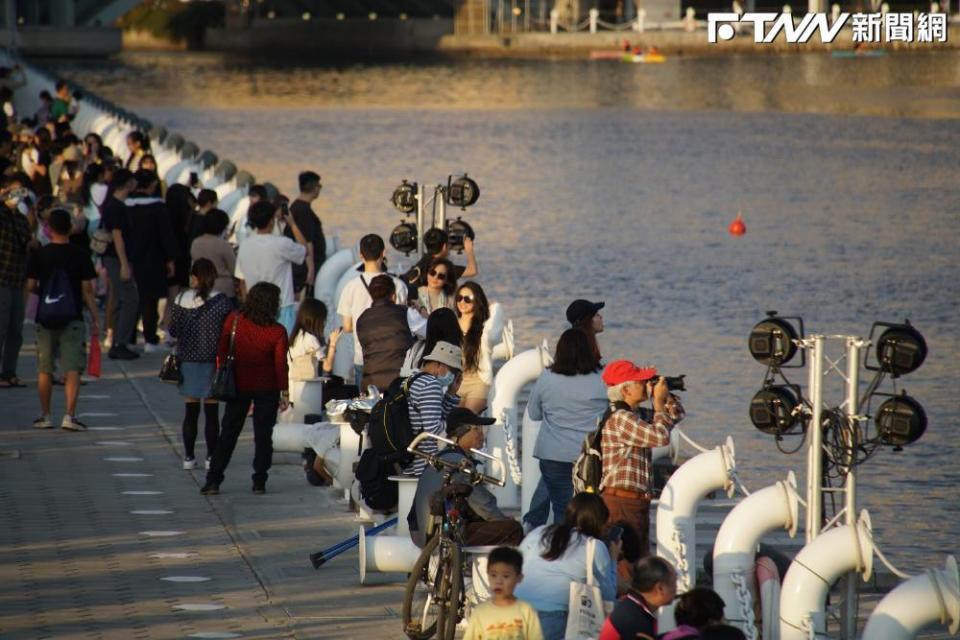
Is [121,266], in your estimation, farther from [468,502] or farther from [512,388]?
[468,502]

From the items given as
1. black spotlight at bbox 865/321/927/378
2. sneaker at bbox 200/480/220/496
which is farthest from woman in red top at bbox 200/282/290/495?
black spotlight at bbox 865/321/927/378

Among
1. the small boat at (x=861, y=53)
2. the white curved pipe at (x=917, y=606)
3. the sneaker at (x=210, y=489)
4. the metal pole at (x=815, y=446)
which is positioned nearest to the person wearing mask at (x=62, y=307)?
the sneaker at (x=210, y=489)

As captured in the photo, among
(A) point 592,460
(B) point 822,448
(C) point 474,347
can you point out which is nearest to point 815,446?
(B) point 822,448

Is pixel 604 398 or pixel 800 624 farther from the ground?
Answer: pixel 604 398

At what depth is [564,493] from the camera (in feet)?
35.7

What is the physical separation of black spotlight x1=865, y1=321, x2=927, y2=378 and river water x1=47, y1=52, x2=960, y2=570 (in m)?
4.93

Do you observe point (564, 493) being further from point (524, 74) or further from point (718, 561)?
point (524, 74)

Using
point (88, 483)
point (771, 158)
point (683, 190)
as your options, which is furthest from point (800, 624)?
point (771, 158)

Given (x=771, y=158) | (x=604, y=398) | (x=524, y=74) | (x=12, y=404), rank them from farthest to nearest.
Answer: (x=524, y=74) → (x=771, y=158) → (x=12, y=404) → (x=604, y=398)

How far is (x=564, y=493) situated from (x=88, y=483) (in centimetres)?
358

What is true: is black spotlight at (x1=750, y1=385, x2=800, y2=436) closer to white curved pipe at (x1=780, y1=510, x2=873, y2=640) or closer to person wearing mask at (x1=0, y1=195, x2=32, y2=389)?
white curved pipe at (x1=780, y1=510, x2=873, y2=640)

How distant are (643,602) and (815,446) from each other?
2.41m

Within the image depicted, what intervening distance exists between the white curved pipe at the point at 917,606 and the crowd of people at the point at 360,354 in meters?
0.95

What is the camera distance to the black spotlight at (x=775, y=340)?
33.3 feet
